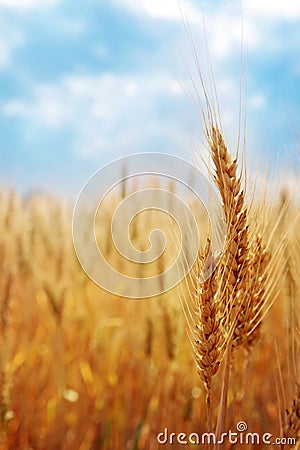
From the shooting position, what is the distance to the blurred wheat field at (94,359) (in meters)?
2.22

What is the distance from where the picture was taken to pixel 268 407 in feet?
8.20

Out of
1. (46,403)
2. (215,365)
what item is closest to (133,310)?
(46,403)

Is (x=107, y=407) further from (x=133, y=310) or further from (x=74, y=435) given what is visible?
(x=133, y=310)

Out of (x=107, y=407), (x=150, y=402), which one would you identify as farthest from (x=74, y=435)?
(x=150, y=402)

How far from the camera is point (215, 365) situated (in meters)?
1.27

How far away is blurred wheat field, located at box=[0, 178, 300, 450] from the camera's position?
222cm

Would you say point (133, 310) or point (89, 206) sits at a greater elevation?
point (89, 206)

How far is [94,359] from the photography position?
2943mm

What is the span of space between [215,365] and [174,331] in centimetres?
93

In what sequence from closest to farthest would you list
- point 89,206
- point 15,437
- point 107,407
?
point 15,437
point 107,407
point 89,206

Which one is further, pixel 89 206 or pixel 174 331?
pixel 89 206

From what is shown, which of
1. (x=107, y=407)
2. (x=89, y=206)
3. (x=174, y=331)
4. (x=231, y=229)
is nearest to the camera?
(x=231, y=229)

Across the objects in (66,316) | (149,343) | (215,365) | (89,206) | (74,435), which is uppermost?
(89,206)

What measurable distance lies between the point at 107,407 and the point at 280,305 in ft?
4.20
